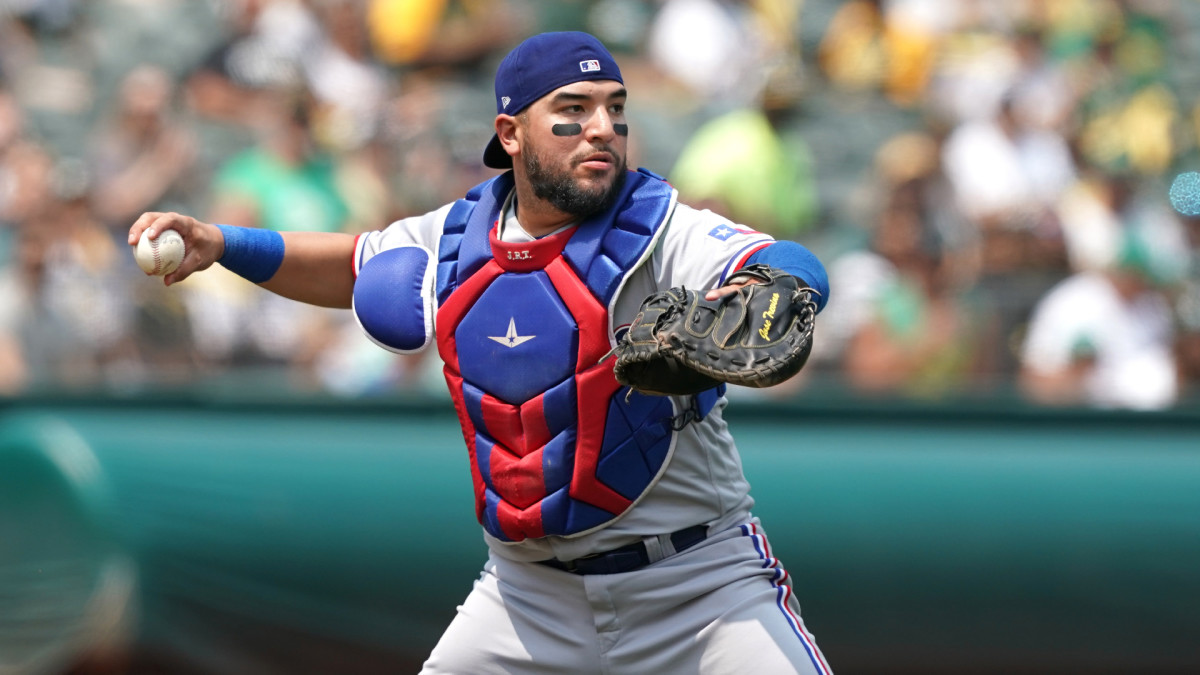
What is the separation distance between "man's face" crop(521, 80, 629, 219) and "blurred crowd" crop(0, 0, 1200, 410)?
2.38 metres

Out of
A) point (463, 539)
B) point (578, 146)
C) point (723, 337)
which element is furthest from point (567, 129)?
point (463, 539)

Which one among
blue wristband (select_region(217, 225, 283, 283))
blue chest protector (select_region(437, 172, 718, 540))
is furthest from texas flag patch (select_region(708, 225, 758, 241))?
blue wristband (select_region(217, 225, 283, 283))

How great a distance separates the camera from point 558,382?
2.72 metres

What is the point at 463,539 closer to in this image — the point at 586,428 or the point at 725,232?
the point at 586,428

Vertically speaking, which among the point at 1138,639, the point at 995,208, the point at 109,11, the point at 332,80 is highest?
the point at 109,11

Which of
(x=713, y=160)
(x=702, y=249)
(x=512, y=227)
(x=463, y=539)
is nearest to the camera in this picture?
(x=702, y=249)

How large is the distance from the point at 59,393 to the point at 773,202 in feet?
10.6

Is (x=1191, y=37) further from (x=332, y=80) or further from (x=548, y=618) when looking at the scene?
(x=548, y=618)

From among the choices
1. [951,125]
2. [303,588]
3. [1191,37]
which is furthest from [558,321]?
[1191,37]

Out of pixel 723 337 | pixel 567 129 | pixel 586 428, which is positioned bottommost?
pixel 586 428

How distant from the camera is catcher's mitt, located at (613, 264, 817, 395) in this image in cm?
228

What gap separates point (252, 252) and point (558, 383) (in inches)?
32.0

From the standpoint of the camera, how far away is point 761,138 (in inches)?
248

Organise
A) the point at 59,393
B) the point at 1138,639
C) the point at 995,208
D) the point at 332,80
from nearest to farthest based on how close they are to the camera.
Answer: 1. the point at 1138,639
2. the point at 59,393
3. the point at 995,208
4. the point at 332,80
